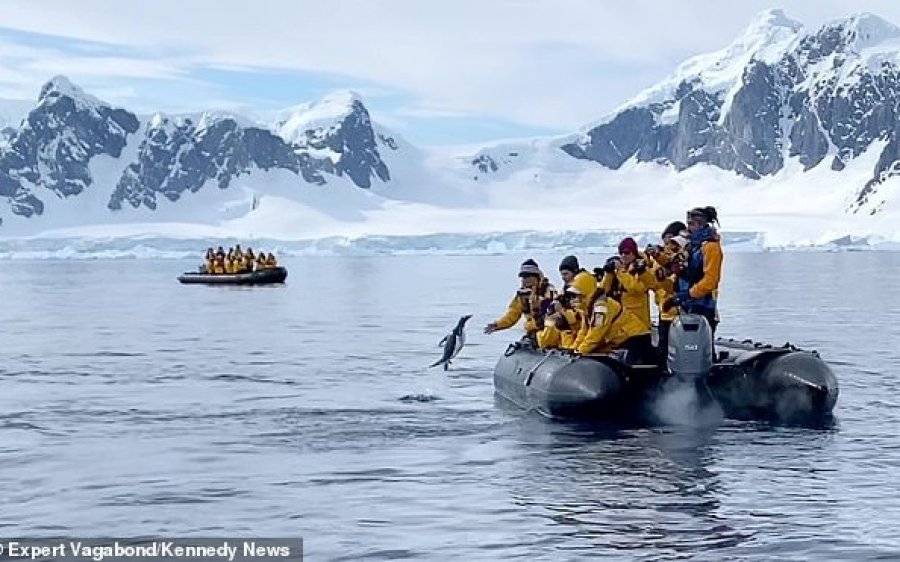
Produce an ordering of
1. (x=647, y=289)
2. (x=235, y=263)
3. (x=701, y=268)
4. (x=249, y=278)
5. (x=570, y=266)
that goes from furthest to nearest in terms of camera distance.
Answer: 1. (x=235, y=263)
2. (x=249, y=278)
3. (x=570, y=266)
4. (x=647, y=289)
5. (x=701, y=268)

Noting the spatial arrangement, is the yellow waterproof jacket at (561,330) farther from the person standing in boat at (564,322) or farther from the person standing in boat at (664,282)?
the person standing in boat at (664,282)

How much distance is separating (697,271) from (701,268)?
0.09 metres

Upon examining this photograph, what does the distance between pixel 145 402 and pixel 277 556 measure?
10.2 meters

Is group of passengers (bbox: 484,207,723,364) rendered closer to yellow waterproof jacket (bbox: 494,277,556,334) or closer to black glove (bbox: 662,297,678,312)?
black glove (bbox: 662,297,678,312)

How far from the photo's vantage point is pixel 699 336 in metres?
16.8

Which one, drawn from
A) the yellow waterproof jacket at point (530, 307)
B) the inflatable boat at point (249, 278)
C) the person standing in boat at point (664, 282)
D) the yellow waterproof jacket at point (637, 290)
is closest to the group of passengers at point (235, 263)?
the inflatable boat at point (249, 278)

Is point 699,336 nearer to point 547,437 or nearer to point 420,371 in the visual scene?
point 547,437

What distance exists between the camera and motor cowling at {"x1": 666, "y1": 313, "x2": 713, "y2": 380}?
16781 millimetres

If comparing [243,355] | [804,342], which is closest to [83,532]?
[243,355]

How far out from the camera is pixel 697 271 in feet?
57.0

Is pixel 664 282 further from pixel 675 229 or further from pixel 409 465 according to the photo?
pixel 409 465

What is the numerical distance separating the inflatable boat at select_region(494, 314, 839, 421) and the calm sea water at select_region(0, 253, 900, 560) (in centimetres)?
32

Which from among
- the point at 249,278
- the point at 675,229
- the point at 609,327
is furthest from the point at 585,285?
the point at 249,278

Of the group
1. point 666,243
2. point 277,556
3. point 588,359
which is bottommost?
point 277,556
